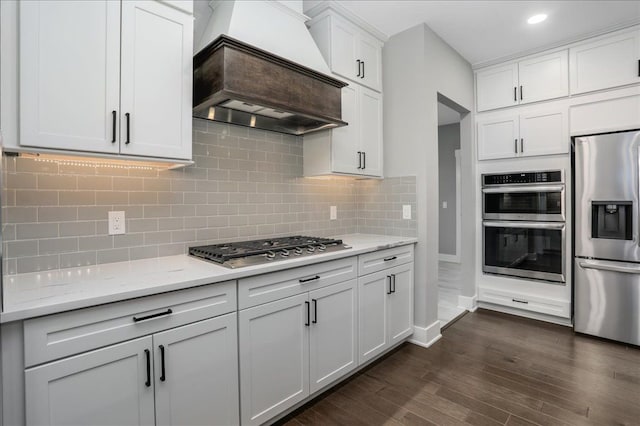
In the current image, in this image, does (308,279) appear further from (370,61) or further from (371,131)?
(370,61)

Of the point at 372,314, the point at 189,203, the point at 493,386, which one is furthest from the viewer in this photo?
the point at 372,314

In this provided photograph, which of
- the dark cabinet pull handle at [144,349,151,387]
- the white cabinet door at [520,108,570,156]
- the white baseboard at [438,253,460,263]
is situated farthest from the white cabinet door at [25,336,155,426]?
the white baseboard at [438,253,460,263]

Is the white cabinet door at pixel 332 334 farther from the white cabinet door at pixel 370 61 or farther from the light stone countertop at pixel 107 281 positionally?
the white cabinet door at pixel 370 61

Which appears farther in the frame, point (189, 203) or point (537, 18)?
point (537, 18)

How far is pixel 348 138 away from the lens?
2.79 meters

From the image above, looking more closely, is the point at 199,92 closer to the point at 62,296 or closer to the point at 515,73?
the point at 62,296

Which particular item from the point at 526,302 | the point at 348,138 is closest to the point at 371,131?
the point at 348,138

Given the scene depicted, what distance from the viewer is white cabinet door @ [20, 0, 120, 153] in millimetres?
1332

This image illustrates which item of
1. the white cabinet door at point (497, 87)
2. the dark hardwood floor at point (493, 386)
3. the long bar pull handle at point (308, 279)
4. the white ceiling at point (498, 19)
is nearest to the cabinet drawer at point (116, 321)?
the long bar pull handle at point (308, 279)

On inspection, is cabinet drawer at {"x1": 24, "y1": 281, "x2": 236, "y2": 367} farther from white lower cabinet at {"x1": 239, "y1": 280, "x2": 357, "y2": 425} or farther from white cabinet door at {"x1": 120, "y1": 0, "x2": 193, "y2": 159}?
white cabinet door at {"x1": 120, "y1": 0, "x2": 193, "y2": 159}

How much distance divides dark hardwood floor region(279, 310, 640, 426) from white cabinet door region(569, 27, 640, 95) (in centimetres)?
216

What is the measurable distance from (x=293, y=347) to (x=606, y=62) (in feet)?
12.4

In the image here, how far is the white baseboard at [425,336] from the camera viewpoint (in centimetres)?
294

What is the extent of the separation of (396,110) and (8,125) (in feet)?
9.08
